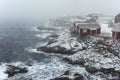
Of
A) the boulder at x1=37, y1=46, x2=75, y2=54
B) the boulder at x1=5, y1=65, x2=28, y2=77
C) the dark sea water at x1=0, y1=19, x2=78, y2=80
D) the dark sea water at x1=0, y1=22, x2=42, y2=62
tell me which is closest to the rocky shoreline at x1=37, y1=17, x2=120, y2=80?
the boulder at x1=37, y1=46, x2=75, y2=54

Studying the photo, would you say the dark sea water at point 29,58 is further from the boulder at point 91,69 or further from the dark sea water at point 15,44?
the boulder at point 91,69

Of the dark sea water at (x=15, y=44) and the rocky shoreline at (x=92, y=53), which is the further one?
the dark sea water at (x=15, y=44)

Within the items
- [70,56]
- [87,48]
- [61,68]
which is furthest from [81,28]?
[61,68]

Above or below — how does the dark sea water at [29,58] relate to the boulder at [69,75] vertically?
above

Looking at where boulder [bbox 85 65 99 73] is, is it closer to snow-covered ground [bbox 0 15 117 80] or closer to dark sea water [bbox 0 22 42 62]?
snow-covered ground [bbox 0 15 117 80]

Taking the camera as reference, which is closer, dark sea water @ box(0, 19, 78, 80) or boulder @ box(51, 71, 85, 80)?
boulder @ box(51, 71, 85, 80)

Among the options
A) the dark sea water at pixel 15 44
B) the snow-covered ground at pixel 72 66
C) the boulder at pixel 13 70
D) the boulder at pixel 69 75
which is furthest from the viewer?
the dark sea water at pixel 15 44

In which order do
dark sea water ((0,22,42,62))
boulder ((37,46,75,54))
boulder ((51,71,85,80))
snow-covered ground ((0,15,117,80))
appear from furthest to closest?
boulder ((37,46,75,54)) → dark sea water ((0,22,42,62)) → snow-covered ground ((0,15,117,80)) → boulder ((51,71,85,80))

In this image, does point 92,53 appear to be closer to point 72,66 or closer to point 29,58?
point 72,66

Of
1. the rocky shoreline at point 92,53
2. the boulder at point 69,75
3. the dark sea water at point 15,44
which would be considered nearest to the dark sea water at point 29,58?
the dark sea water at point 15,44

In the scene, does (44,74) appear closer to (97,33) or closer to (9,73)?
(9,73)

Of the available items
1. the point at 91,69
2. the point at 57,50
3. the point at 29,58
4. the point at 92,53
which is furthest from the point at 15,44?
the point at 91,69
